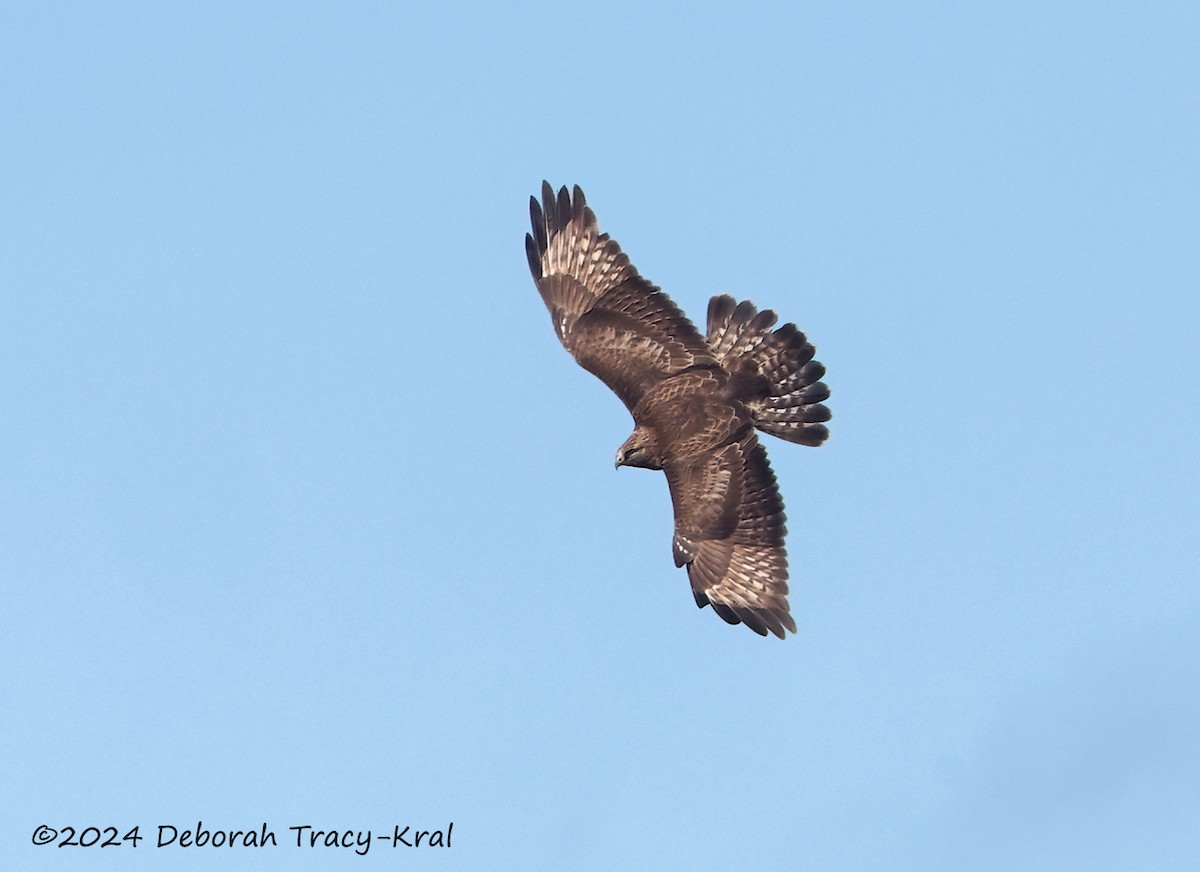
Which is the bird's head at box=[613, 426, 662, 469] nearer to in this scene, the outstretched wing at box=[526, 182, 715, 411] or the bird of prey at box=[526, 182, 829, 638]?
the bird of prey at box=[526, 182, 829, 638]

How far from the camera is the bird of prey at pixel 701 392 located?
14008 millimetres

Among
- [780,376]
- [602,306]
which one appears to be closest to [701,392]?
[780,376]

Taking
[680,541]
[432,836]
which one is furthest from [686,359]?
[432,836]

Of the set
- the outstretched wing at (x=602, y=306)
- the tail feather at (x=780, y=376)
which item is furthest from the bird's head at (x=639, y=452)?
the tail feather at (x=780, y=376)

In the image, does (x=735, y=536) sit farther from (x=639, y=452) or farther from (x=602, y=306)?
(x=602, y=306)

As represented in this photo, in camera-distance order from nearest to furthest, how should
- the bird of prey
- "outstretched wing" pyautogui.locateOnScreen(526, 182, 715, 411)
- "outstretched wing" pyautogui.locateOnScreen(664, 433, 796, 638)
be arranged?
"outstretched wing" pyautogui.locateOnScreen(664, 433, 796, 638), the bird of prey, "outstretched wing" pyautogui.locateOnScreen(526, 182, 715, 411)

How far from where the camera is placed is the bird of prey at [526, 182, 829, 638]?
14.0 meters

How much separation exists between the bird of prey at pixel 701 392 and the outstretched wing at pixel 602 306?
13 mm

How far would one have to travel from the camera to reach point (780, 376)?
1472 cm

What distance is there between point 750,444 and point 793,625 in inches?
71.4

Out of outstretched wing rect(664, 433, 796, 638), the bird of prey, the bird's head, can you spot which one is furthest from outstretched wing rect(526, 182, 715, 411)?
outstretched wing rect(664, 433, 796, 638)

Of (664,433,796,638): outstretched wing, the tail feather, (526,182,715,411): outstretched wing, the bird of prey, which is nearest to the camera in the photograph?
(664,433,796,638): outstretched wing

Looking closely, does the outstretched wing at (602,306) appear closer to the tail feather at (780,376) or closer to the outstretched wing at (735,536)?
the tail feather at (780,376)

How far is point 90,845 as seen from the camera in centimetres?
1350
